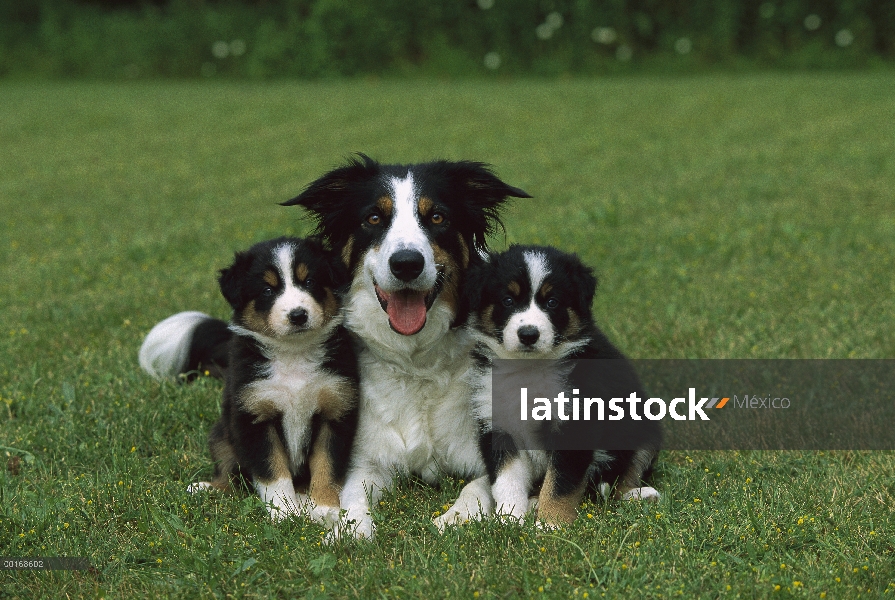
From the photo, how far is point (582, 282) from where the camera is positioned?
3.69 meters

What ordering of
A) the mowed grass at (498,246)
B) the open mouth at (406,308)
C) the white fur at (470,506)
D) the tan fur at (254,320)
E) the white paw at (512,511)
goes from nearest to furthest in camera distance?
1. the mowed grass at (498,246)
2. the white paw at (512,511)
3. the white fur at (470,506)
4. the open mouth at (406,308)
5. the tan fur at (254,320)

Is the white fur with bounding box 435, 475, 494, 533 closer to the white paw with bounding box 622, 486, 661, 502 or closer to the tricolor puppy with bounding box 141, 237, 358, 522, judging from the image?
the tricolor puppy with bounding box 141, 237, 358, 522

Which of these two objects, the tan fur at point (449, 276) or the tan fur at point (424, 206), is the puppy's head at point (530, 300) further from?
the tan fur at point (424, 206)

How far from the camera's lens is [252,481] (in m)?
3.77

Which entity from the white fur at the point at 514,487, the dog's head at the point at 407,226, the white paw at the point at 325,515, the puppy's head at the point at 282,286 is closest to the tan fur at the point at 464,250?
Result: the dog's head at the point at 407,226

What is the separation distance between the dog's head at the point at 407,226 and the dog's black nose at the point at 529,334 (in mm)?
380

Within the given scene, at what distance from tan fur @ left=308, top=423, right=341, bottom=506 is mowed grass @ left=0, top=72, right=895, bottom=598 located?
0.26 m

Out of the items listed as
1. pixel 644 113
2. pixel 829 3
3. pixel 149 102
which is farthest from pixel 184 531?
pixel 829 3

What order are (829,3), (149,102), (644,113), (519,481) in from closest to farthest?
(519,481) → (644,113) → (149,102) → (829,3)

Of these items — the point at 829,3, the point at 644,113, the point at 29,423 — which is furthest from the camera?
the point at 829,3

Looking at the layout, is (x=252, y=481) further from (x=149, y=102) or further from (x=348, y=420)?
(x=149, y=102)

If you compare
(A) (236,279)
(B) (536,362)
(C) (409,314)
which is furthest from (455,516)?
(A) (236,279)

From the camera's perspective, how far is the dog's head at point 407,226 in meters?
3.52

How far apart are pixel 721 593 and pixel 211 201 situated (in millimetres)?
8784
